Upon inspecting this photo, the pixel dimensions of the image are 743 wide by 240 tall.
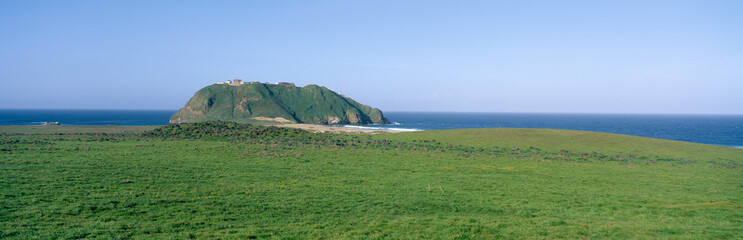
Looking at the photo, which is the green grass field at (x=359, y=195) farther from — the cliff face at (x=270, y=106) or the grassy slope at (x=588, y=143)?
the cliff face at (x=270, y=106)

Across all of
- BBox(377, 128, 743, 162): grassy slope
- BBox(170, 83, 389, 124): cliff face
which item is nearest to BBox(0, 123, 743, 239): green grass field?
BBox(377, 128, 743, 162): grassy slope

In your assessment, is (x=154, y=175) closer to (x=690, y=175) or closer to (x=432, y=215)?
(x=432, y=215)

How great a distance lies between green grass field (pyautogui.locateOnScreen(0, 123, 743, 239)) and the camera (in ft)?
43.5

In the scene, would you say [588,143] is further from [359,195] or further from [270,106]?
[270,106]

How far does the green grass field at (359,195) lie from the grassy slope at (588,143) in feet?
15.2

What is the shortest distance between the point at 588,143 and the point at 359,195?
47447 mm

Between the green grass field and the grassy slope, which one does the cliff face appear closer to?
the grassy slope

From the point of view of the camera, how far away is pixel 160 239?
11.7 meters

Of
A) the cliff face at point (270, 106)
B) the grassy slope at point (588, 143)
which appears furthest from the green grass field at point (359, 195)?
the cliff face at point (270, 106)

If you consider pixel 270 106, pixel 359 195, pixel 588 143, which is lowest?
pixel 359 195

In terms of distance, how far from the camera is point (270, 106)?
524 ft

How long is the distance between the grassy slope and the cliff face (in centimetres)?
9875

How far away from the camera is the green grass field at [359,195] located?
13.3 m

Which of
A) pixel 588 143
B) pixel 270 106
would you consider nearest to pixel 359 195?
pixel 588 143
